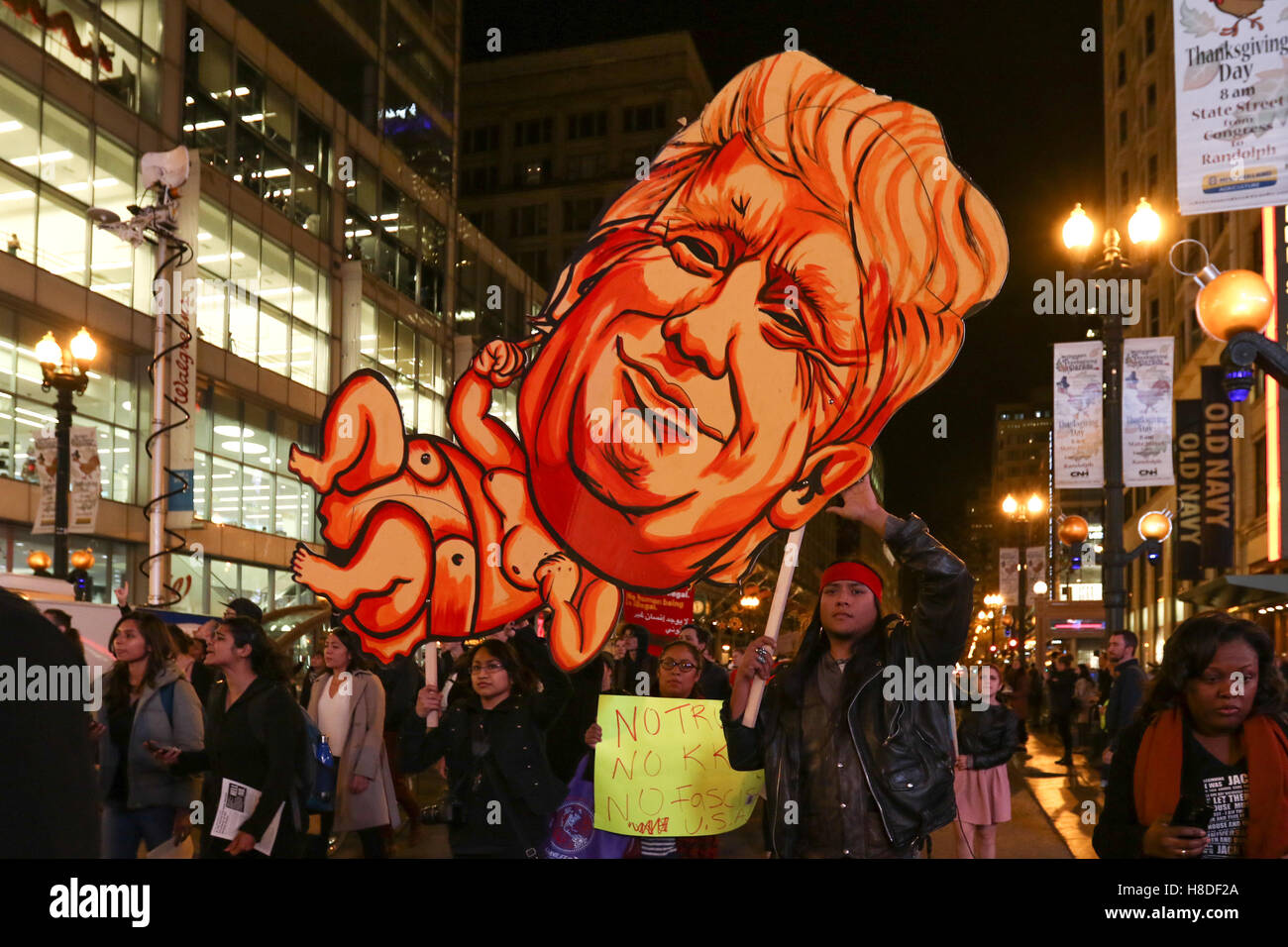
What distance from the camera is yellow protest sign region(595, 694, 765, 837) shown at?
5945 millimetres

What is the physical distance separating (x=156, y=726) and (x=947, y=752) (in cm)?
472

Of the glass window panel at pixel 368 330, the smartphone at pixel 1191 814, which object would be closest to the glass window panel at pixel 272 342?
the glass window panel at pixel 368 330

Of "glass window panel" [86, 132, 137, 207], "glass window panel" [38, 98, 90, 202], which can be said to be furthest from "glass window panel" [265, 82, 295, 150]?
"glass window panel" [38, 98, 90, 202]

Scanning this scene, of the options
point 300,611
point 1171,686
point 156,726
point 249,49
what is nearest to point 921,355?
point 1171,686

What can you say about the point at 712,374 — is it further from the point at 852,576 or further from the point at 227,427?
the point at 227,427

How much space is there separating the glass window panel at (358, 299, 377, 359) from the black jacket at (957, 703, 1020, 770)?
866 inches

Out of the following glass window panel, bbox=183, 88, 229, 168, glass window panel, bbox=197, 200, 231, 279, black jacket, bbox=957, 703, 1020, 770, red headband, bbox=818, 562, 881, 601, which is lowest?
black jacket, bbox=957, 703, 1020, 770

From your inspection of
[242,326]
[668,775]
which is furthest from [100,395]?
[668,775]

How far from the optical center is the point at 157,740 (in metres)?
7.07

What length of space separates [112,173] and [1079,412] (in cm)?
2037

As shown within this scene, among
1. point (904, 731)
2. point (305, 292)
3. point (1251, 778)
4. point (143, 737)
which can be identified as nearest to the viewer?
point (1251, 778)

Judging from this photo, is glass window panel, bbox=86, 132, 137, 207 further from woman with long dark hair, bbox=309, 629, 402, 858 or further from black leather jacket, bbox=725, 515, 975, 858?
black leather jacket, bbox=725, 515, 975, 858

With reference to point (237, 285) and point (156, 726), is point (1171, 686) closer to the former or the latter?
point (156, 726)

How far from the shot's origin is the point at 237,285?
28203mm
